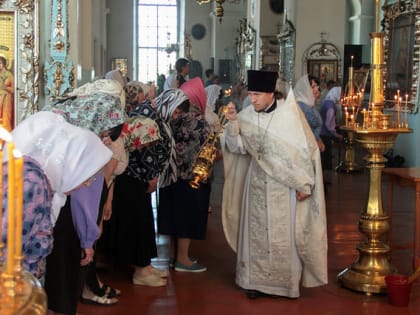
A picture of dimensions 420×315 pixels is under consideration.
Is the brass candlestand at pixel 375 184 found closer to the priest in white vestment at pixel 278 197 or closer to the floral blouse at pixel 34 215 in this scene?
the priest in white vestment at pixel 278 197

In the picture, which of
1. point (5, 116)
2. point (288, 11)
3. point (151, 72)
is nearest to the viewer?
point (5, 116)

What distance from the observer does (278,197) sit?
5.28m

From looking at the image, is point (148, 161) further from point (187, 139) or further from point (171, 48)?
point (171, 48)

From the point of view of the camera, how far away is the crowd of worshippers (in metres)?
3.01

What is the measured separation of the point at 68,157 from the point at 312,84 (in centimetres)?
576

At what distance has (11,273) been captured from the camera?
4.62 ft

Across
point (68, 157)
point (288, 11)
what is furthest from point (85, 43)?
point (288, 11)

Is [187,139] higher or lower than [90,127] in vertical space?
lower

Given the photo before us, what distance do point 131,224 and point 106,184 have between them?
1.43 m

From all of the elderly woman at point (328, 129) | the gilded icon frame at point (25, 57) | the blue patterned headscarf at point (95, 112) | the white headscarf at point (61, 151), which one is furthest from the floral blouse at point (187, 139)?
the elderly woman at point (328, 129)

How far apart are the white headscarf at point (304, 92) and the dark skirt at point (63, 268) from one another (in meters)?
5.44

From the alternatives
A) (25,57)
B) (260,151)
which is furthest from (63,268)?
(25,57)

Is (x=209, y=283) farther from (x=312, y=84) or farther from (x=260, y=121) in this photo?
(x=312, y=84)

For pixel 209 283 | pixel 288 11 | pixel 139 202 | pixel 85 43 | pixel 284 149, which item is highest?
pixel 288 11
